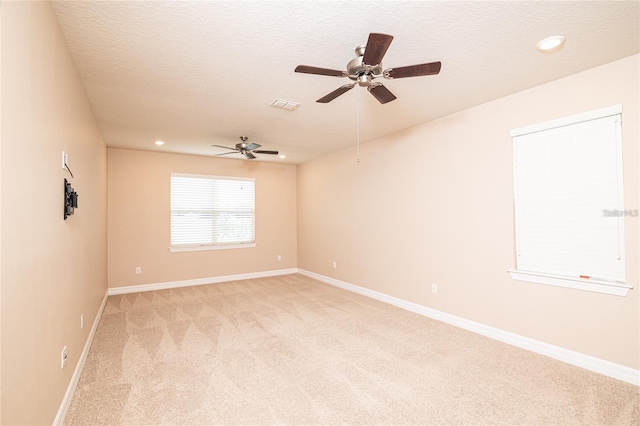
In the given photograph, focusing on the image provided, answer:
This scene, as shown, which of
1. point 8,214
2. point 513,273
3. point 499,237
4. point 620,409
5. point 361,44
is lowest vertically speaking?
point 620,409

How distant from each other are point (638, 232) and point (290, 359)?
3181 millimetres

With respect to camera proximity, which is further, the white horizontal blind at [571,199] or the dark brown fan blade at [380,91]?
the white horizontal blind at [571,199]

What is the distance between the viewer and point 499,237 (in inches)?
133

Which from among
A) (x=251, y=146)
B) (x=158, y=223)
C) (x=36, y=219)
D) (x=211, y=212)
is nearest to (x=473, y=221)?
(x=251, y=146)

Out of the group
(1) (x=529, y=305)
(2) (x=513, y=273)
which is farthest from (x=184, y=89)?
(1) (x=529, y=305)

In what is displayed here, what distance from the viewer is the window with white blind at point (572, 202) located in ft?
8.46

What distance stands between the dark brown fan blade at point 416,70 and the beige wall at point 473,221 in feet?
5.71

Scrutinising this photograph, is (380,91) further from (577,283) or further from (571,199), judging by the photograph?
(577,283)

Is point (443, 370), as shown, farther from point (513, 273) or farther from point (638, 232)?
point (638, 232)

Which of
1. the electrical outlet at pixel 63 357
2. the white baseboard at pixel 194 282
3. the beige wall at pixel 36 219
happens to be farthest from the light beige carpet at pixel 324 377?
the white baseboard at pixel 194 282

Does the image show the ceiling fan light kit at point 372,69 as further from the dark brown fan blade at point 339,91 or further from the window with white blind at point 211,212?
the window with white blind at point 211,212

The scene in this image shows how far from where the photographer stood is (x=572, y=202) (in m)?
2.82

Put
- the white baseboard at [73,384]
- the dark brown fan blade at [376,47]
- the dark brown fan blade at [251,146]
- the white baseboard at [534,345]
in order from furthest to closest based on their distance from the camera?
the dark brown fan blade at [251,146]
the white baseboard at [534,345]
the white baseboard at [73,384]
the dark brown fan blade at [376,47]

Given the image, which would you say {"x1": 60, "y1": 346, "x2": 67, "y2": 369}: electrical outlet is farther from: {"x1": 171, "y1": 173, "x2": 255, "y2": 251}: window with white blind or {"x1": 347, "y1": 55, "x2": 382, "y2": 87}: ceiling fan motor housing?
{"x1": 171, "y1": 173, "x2": 255, "y2": 251}: window with white blind
